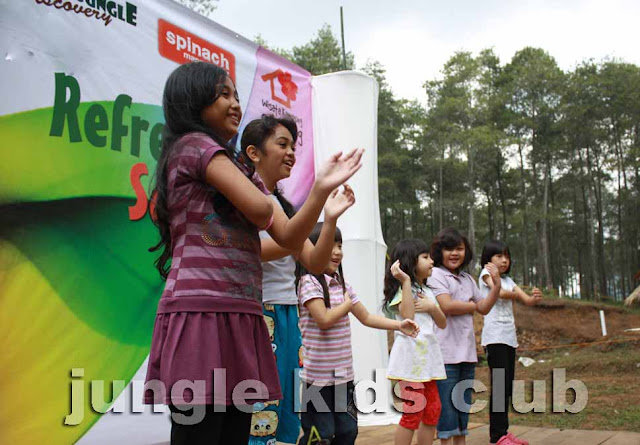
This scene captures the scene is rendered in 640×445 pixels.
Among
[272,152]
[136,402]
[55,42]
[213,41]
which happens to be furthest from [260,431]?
[213,41]

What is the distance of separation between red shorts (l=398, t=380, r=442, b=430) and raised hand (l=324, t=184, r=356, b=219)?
1704 millimetres

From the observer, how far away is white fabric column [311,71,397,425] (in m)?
3.87

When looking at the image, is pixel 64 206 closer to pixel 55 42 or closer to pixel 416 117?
pixel 55 42

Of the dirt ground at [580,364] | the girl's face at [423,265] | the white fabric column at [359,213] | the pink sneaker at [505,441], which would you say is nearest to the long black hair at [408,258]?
the girl's face at [423,265]

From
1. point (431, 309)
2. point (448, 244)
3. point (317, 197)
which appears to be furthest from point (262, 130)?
point (448, 244)

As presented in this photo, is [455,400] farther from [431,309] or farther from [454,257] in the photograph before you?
[454,257]

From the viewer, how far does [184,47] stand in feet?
9.93

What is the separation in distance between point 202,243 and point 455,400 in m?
2.18

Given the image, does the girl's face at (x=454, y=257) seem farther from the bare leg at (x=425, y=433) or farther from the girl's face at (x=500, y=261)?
the bare leg at (x=425, y=433)

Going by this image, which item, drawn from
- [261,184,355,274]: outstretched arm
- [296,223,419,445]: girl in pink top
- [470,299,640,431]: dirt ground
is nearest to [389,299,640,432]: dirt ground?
[470,299,640,431]: dirt ground

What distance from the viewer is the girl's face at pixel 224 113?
51.4 inches

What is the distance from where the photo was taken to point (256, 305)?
1.25 meters

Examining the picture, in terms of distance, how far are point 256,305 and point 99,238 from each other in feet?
5.01

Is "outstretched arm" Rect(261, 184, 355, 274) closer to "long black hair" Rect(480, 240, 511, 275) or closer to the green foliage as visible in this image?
"long black hair" Rect(480, 240, 511, 275)
